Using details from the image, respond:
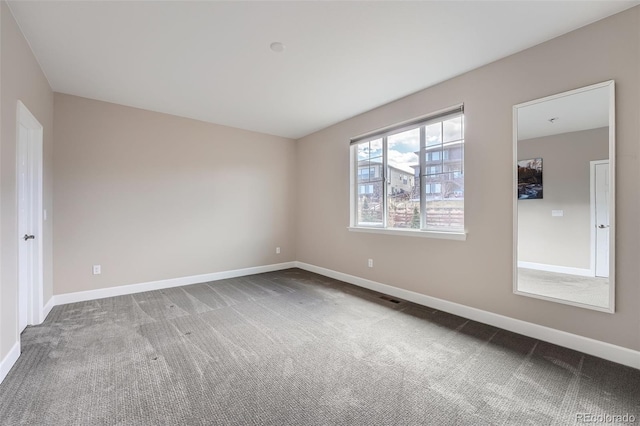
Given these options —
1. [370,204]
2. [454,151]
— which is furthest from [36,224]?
[454,151]

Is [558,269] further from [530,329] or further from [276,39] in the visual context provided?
[276,39]

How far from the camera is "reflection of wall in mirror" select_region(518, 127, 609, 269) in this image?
237 cm

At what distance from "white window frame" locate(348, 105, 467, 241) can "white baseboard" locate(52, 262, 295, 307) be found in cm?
207

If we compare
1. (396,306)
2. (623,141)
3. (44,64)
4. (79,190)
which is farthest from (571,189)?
(79,190)

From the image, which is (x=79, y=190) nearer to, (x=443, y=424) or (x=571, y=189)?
(x=443, y=424)

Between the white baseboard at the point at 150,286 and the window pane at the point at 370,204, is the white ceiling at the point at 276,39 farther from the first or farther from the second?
the white baseboard at the point at 150,286

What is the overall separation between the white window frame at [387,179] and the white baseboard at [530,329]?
781 mm

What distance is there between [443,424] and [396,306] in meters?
1.88

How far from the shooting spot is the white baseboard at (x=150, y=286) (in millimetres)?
3543

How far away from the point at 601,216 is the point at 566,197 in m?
0.34

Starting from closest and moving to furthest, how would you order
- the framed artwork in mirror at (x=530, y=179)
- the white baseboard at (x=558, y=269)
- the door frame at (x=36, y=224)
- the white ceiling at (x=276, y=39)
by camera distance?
the white ceiling at (x=276, y=39) → the white baseboard at (x=558, y=269) → the framed artwork in mirror at (x=530, y=179) → the door frame at (x=36, y=224)

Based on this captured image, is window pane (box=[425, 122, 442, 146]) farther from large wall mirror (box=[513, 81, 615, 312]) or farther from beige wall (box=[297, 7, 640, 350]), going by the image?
large wall mirror (box=[513, 81, 615, 312])

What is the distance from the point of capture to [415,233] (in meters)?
3.52

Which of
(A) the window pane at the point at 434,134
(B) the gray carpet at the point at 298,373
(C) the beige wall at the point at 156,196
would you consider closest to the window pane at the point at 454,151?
(A) the window pane at the point at 434,134
